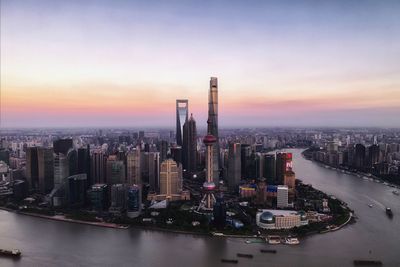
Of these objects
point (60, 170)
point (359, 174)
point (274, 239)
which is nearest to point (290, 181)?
point (274, 239)

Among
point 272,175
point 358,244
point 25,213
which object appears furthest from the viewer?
point 272,175

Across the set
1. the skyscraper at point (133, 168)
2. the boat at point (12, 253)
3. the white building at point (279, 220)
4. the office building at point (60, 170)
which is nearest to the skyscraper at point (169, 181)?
the skyscraper at point (133, 168)

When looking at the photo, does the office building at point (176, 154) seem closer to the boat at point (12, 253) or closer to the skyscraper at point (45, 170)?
the skyscraper at point (45, 170)

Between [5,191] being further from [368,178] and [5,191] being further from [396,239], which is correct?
[368,178]

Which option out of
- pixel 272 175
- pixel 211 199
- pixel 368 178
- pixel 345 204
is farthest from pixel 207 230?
pixel 368 178

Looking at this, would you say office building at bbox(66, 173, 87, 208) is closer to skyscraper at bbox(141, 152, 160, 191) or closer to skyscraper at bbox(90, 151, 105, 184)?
skyscraper at bbox(90, 151, 105, 184)

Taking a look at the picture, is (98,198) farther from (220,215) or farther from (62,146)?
(62,146)
